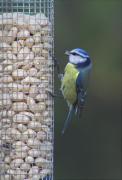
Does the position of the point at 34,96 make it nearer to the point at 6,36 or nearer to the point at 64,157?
the point at 6,36

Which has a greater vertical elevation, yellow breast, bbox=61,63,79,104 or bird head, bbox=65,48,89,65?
bird head, bbox=65,48,89,65

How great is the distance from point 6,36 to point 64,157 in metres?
5.00

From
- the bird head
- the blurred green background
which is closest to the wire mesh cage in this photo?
the bird head

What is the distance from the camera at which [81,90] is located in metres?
6.86

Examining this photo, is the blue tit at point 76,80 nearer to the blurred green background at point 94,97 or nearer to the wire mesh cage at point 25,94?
the wire mesh cage at point 25,94

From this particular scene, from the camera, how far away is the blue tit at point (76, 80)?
22.4ft

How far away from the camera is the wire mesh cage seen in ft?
21.3

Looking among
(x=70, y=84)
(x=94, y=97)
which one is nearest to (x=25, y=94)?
(x=70, y=84)

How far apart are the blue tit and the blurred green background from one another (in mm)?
3792

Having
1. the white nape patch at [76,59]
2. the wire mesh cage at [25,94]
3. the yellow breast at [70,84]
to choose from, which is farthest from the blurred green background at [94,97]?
the wire mesh cage at [25,94]

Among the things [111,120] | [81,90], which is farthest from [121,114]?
[81,90]

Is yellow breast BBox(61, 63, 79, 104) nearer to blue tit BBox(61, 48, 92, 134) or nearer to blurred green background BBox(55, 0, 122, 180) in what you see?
blue tit BBox(61, 48, 92, 134)

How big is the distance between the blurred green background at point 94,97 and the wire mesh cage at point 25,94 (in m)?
4.13

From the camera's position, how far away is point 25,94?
6531mm
